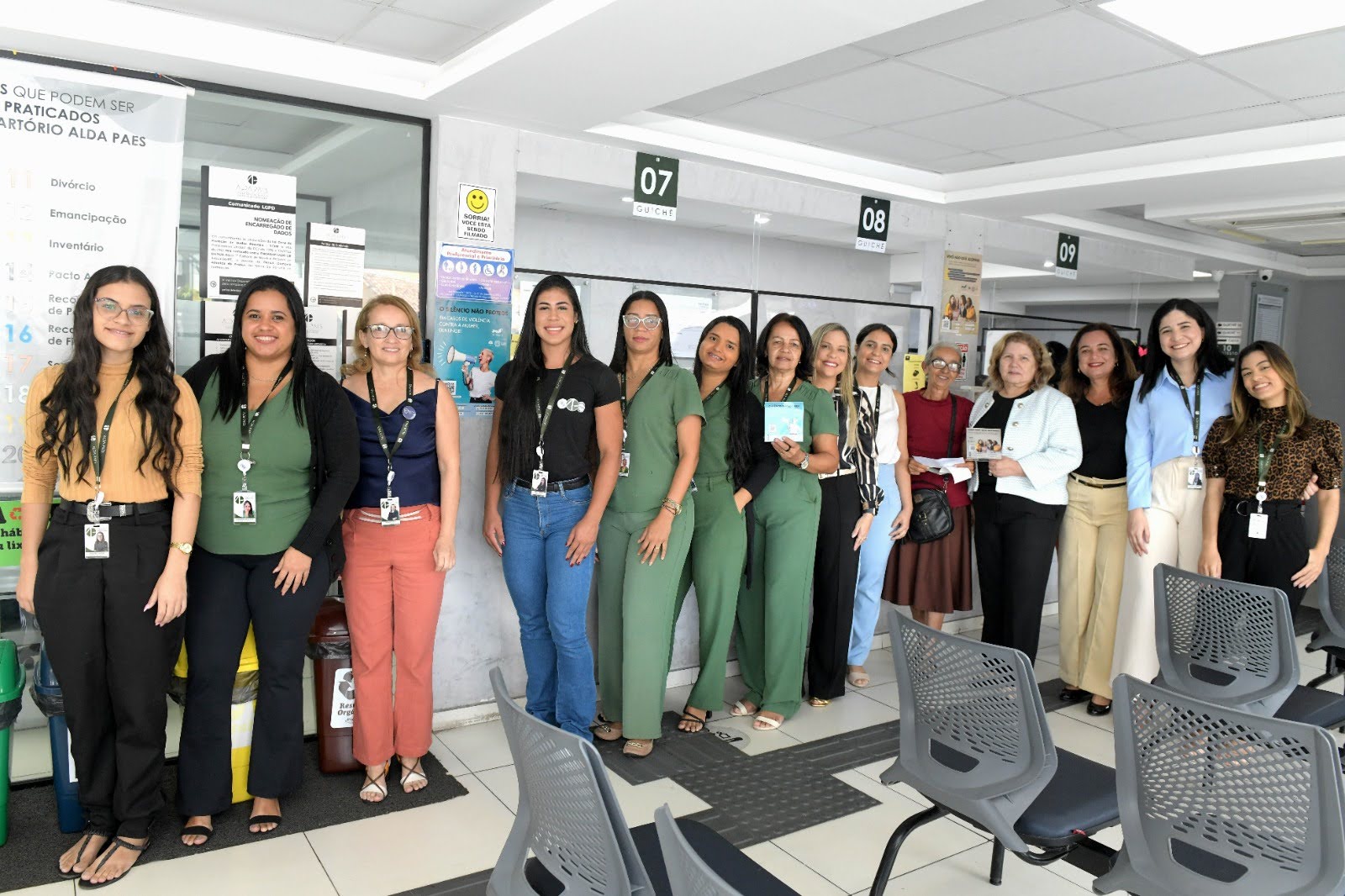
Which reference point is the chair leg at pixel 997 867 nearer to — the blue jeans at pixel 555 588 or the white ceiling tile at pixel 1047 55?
the blue jeans at pixel 555 588

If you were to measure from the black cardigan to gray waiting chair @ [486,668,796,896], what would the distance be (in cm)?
131

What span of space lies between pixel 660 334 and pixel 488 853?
197 cm

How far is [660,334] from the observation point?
12.3ft

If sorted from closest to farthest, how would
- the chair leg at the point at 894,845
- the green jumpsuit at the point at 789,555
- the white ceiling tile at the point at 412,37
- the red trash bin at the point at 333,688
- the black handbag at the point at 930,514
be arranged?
the chair leg at the point at 894,845
the white ceiling tile at the point at 412,37
the red trash bin at the point at 333,688
the green jumpsuit at the point at 789,555
the black handbag at the point at 930,514

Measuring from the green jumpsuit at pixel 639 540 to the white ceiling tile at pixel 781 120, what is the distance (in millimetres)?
1258

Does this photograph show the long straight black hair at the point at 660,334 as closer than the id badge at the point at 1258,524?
Yes

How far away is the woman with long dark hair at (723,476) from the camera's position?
12.8 ft

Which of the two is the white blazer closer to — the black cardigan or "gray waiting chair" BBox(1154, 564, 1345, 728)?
"gray waiting chair" BBox(1154, 564, 1345, 728)

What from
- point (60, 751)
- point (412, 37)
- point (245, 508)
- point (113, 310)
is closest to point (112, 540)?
point (245, 508)

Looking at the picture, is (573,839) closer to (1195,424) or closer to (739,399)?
(739,399)

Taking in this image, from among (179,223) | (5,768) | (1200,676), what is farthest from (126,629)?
(1200,676)

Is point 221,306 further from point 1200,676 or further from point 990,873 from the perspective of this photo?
point 1200,676

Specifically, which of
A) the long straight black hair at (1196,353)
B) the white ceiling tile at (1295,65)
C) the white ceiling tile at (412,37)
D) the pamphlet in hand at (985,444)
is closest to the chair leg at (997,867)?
the pamphlet in hand at (985,444)

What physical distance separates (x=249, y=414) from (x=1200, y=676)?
3.28 metres
